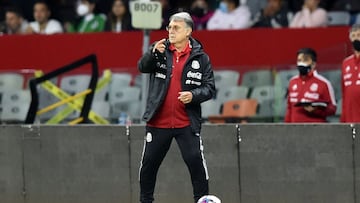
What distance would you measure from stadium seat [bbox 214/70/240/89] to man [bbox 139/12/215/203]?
5.11 m

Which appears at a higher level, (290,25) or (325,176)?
(290,25)

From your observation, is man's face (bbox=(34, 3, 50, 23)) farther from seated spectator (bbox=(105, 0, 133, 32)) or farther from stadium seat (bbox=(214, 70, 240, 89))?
stadium seat (bbox=(214, 70, 240, 89))

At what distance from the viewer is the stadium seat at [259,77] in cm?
1573

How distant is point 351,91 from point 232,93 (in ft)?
8.82

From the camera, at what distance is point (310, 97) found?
45.9 feet

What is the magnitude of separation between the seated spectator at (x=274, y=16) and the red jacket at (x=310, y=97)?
3.49 m

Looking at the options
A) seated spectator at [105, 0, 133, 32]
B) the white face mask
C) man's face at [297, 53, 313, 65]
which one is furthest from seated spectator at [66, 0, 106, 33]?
man's face at [297, 53, 313, 65]

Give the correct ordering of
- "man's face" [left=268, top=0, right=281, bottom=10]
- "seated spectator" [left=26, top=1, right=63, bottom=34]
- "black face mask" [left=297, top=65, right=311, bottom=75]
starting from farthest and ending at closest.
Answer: "seated spectator" [left=26, top=1, right=63, bottom=34]
"man's face" [left=268, top=0, right=281, bottom=10]
"black face mask" [left=297, top=65, right=311, bottom=75]

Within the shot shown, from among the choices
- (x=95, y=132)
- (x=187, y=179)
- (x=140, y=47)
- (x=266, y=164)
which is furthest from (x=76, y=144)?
(x=140, y=47)

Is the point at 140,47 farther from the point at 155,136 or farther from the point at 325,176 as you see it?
the point at 155,136

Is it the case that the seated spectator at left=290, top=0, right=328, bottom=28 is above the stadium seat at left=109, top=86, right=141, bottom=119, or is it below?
above

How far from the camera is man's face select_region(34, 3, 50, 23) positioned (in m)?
18.7

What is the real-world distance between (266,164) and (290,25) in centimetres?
523

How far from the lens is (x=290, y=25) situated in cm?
1755
